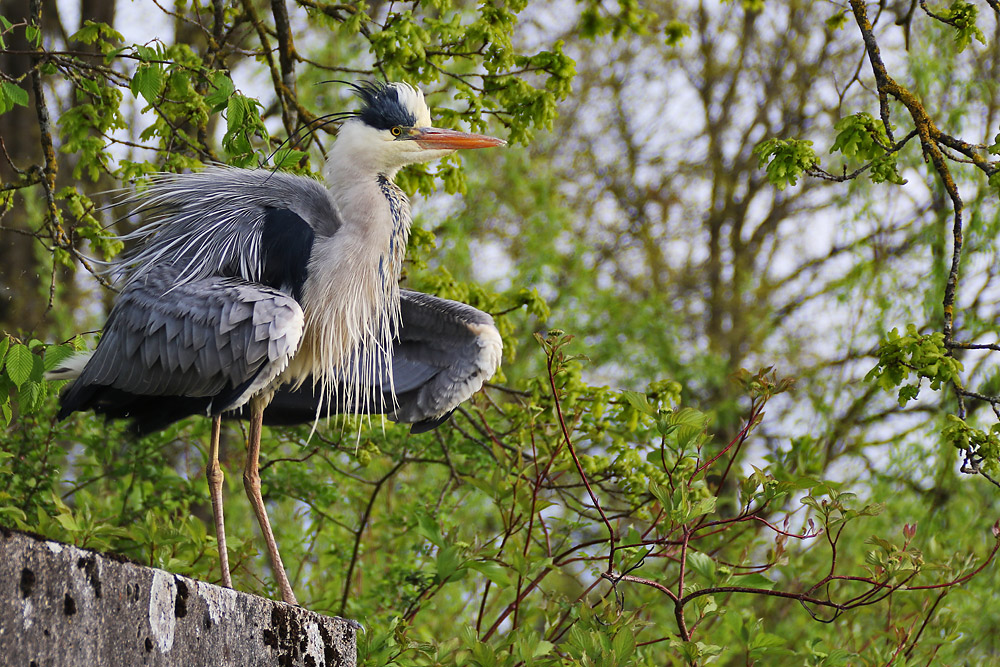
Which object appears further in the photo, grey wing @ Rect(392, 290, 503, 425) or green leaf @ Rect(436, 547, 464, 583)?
grey wing @ Rect(392, 290, 503, 425)

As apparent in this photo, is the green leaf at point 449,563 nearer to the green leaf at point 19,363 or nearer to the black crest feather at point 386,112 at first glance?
the green leaf at point 19,363

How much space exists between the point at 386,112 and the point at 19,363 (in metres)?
1.83

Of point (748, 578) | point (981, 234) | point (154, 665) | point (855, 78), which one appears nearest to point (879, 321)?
point (981, 234)

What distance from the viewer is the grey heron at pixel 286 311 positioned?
3512mm

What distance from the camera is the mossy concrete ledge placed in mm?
1868

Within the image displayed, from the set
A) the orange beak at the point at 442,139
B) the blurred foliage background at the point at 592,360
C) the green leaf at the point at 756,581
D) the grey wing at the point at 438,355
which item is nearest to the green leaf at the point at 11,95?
the blurred foliage background at the point at 592,360

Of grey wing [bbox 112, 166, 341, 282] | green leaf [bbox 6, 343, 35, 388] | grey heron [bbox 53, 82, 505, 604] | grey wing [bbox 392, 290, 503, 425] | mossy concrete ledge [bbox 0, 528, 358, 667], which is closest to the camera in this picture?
mossy concrete ledge [bbox 0, 528, 358, 667]

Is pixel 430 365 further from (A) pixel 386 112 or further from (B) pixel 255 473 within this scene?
(A) pixel 386 112

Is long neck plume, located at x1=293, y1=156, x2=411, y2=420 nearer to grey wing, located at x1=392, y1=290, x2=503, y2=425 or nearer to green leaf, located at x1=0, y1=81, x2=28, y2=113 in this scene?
grey wing, located at x1=392, y1=290, x2=503, y2=425

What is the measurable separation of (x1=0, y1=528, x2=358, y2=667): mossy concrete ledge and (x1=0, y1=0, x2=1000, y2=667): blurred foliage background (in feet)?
1.89

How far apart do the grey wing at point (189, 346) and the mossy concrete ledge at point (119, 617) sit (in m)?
0.93

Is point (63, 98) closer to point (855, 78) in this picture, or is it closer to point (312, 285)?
point (312, 285)

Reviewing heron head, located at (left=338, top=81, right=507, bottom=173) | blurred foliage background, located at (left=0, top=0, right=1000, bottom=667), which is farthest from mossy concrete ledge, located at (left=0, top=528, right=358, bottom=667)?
heron head, located at (left=338, top=81, right=507, bottom=173)

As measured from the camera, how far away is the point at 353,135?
4270 millimetres
